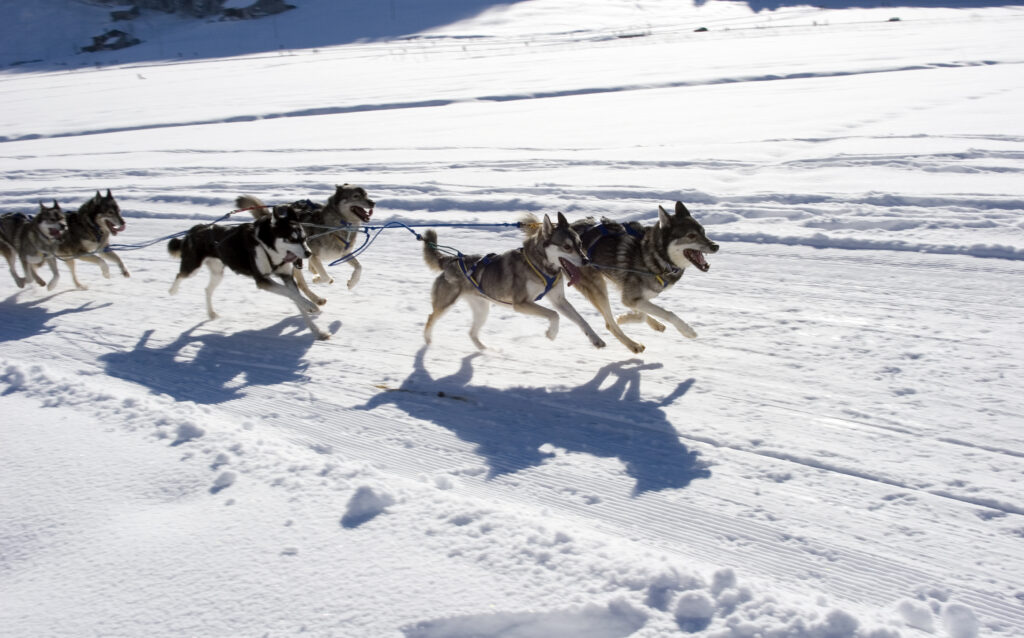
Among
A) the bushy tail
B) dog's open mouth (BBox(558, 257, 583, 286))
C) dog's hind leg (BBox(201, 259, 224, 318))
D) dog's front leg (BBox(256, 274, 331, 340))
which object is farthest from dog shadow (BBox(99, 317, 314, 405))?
dog's open mouth (BBox(558, 257, 583, 286))

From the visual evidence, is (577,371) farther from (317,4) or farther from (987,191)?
(317,4)

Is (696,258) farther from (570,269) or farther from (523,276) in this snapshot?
(523,276)

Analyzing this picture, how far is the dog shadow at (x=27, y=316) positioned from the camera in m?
7.03

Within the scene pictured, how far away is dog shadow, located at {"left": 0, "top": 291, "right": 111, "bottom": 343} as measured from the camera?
7031 millimetres

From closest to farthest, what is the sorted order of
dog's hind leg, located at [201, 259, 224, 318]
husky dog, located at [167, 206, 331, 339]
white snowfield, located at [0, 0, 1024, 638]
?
white snowfield, located at [0, 0, 1024, 638], husky dog, located at [167, 206, 331, 339], dog's hind leg, located at [201, 259, 224, 318]

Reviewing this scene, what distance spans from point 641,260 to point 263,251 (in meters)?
3.06

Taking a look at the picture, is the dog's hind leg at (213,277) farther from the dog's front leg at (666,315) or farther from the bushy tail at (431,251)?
the dog's front leg at (666,315)

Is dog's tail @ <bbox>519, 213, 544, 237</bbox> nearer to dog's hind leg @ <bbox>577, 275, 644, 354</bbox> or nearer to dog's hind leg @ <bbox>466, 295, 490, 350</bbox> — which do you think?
dog's hind leg @ <bbox>577, 275, 644, 354</bbox>

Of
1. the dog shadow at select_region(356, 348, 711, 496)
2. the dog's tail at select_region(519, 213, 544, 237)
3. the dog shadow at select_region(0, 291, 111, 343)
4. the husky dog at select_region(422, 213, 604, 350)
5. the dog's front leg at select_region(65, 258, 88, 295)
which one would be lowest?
the dog shadow at select_region(356, 348, 711, 496)

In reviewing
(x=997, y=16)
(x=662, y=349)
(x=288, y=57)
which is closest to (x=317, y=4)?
(x=288, y=57)

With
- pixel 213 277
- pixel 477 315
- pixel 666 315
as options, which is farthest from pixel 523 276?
pixel 213 277

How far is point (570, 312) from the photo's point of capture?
5.80 meters

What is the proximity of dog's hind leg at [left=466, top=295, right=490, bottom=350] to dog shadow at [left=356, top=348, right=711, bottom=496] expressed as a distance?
0.35m

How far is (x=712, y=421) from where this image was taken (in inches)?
186
